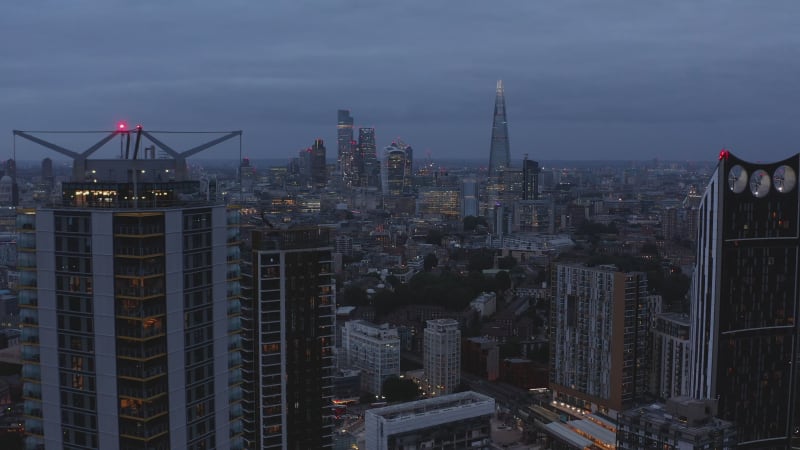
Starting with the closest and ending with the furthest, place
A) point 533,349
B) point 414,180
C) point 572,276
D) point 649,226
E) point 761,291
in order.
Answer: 1. point 761,291
2. point 572,276
3. point 533,349
4. point 649,226
5. point 414,180

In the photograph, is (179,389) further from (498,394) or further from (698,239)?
(498,394)

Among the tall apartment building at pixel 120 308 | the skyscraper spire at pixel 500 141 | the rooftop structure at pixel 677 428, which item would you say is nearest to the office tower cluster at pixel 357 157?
the skyscraper spire at pixel 500 141

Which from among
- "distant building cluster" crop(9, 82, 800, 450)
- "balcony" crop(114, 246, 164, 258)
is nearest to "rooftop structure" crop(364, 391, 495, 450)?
"distant building cluster" crop(9, 82, 800, 450)

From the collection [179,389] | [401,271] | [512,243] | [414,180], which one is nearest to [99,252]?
[179,389]

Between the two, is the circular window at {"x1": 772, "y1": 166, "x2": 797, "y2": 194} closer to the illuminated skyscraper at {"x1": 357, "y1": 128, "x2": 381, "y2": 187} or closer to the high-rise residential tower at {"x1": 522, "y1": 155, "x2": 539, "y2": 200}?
the high-rise residential tower at {"x1": 522, "y1": 155, "x2": 539, "y2": 200}

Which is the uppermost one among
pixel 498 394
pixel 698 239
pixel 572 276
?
pixel 698 239

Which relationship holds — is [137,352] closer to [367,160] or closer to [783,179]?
[783,179]
